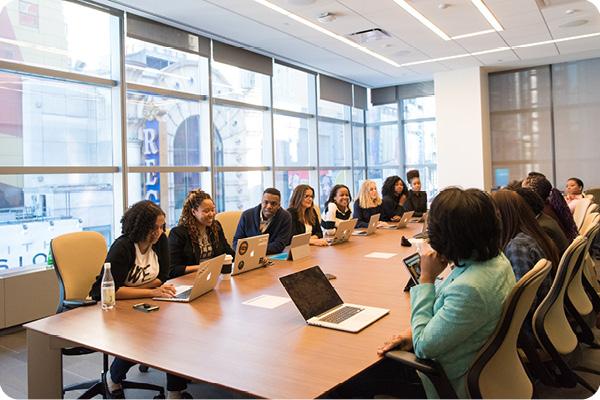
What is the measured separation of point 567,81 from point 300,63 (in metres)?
4.70

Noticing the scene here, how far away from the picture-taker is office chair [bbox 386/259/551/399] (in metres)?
1.53

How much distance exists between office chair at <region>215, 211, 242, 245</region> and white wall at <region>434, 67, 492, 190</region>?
5084 mm

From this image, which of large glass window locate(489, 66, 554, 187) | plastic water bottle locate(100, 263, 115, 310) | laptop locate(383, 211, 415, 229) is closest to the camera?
plastic water bottle locate(100, 263, 115, 310)

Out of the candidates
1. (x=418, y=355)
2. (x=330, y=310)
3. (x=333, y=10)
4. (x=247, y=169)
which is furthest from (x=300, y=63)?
(x=418, y=355)

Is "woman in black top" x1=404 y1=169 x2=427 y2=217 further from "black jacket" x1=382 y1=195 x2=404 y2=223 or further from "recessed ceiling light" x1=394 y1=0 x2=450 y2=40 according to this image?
"recessed ceiling light" x1=394 y1=0 x2=450 y2=40

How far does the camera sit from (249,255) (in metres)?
3.21

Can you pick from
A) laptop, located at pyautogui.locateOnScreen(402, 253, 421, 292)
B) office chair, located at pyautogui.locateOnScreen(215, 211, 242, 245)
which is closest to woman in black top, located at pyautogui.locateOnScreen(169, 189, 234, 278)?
office chair, located at pyautogui.locateOnScreen(215, 211, 242, 245)

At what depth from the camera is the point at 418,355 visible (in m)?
1.60

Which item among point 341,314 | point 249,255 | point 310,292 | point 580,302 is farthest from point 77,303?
point 580,302

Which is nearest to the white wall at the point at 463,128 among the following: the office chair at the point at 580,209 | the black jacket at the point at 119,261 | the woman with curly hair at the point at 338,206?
the office chair at the point at 580,209

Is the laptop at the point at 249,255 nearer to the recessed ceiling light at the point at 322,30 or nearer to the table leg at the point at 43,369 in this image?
the table leg at the point at 43,369

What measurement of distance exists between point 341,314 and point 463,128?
714 centimetres

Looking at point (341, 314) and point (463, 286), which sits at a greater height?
point (463, 286)

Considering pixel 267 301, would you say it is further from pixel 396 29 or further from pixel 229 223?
pixel 396 29
